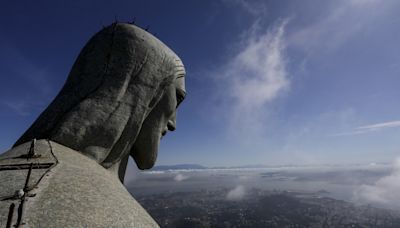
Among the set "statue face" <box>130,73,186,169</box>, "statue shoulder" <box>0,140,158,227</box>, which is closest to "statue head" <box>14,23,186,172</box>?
"statue face" <box>130,73,186,169</box>

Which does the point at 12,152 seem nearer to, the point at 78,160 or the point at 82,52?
the point at 78,160

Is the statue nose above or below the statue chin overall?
above

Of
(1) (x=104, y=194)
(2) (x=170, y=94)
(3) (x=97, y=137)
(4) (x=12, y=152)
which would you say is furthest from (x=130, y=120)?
(1) (x=104, y=194)

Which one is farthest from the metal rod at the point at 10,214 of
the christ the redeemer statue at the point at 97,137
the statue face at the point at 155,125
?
the statue face at the point at 155,125

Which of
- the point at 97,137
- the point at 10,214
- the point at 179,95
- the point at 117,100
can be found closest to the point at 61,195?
the point at 10,214

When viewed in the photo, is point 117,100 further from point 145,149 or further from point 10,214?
point 10,214

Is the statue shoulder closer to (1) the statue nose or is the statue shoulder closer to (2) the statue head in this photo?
(2) the statue head

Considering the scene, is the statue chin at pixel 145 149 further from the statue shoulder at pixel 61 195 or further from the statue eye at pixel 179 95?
the statue shoulder at pixel 61 195

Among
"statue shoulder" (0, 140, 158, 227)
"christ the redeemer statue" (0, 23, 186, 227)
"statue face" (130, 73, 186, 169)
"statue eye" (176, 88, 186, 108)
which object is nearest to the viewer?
"statue shoulder" (0, 140, 158, 227)
